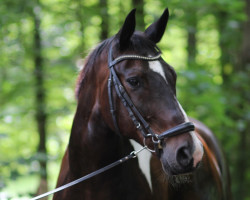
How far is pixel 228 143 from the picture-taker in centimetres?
715

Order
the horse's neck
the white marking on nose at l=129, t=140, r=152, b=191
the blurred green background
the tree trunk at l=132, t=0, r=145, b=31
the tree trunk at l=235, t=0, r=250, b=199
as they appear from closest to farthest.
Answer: the horse's neck, the white marking on nose at l=129, t=140, r=152, b=191, the blurred green background, the tree trunk at l=132, t=0, r=145, b=31, the tree trunk at l=235, t=0, r=250, b=199

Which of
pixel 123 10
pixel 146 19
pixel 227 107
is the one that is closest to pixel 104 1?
pixel 123 10

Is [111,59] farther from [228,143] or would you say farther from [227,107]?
[228,143]

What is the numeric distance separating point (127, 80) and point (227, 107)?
4.42 m

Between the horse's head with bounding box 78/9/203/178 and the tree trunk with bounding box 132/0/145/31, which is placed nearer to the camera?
the horse's head with bounding box 78/9/203/178

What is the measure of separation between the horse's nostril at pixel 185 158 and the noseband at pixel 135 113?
11cm

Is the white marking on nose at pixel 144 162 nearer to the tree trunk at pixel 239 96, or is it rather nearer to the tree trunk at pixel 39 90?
the tree trunk at pixel 239 96

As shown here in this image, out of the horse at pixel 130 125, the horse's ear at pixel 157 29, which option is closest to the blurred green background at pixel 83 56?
the horse's ear at pixel 157 29

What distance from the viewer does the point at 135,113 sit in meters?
2.04

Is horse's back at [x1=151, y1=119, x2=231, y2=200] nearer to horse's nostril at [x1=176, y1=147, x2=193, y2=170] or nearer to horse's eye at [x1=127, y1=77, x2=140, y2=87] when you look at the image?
horse's nostril at [x1=176, y1=147, x2=193, y2=170]

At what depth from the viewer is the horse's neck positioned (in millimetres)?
2295

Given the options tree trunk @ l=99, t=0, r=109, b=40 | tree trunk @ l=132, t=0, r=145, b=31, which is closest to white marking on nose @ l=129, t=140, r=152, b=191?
tree trunk @ l=132, t=0, r=145, b=31

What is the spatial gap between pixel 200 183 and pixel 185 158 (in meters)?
1.30

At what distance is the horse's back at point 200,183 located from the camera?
2482 mm
